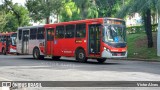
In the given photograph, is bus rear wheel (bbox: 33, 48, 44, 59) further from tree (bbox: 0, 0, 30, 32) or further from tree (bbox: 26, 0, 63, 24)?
tree (bbox: 0, 0, 30, 32)

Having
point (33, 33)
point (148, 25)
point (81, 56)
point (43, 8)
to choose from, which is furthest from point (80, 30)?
point (43, 8)

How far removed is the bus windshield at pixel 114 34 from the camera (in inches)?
851

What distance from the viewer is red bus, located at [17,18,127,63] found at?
21.8m

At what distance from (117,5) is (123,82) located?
50.2m

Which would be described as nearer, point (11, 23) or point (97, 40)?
point (97, 40)

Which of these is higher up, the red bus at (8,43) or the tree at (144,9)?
the tree at (144,9)

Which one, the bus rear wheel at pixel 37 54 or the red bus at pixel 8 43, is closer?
the bus rear wheel at pixel 37 54

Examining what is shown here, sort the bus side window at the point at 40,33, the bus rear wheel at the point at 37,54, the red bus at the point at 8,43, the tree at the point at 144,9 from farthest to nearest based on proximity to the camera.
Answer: the red bus at the point at 8,43
the tree at the point at 144,9
the bus rear wheel at the point at 37,54
the bus side window at the point at 40,33

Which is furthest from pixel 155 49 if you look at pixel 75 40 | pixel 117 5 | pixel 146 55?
pixel 117 5

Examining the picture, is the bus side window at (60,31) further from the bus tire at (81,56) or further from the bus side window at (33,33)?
the bus side window at (33,33)

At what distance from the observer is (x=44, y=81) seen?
499 inches

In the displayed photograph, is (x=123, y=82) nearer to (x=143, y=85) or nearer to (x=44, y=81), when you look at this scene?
(x=143, y=85)

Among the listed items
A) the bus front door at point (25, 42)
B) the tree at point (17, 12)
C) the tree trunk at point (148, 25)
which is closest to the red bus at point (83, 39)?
the bus front door at point (25, 42)

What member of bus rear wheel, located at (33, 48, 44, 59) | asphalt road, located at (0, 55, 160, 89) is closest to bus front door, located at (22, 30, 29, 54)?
bus rear wheel, located at (33, 48, 44, 59)
